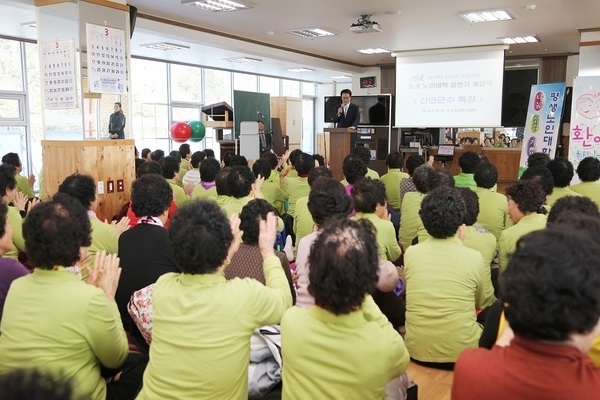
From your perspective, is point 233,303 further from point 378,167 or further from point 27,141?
point 378,167

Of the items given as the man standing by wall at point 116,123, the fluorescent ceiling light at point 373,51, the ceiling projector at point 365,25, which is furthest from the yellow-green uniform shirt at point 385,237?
the fluorescent ceiling light at point 373,51

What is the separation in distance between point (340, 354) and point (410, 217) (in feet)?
10.1

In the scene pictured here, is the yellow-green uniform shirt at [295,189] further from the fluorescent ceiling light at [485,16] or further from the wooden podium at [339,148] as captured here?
the fluorescent ceiling light at [485,16]

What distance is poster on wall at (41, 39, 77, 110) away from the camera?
4970 millimetres

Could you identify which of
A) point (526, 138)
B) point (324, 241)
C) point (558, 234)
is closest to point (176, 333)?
point (324, 241)

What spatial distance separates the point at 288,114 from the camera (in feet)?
42.4

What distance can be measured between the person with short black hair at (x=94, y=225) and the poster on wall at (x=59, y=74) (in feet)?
6.72

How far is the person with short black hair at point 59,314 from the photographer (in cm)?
172

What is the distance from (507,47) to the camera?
374 inches

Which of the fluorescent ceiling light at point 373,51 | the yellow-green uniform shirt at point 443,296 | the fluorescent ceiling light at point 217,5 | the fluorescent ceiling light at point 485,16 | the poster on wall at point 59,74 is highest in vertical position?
the fluorescent ceiling light at point 373,51

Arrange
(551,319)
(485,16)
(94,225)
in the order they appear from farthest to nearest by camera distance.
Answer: (485,16), (94,225), (551,319)

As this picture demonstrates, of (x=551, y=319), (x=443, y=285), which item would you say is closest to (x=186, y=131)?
(x=443, y=285)

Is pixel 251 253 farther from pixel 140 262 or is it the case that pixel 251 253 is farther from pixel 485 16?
pixel 485 16

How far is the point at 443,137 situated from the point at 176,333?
32.2ft
